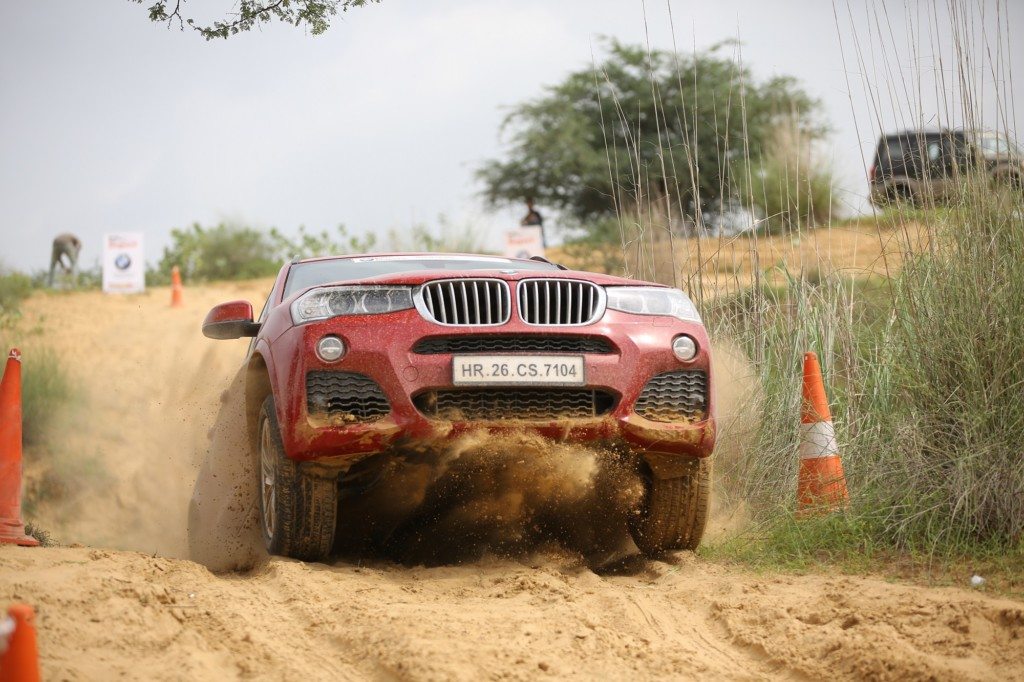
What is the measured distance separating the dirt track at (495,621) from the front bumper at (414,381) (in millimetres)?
550

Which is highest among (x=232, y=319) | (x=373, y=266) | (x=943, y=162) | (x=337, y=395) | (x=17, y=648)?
(x=943, y=162)

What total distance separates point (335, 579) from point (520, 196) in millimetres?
26056

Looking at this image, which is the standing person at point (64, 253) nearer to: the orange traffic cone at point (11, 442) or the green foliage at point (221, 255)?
the green foliage at point (221, 255)

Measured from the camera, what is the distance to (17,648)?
257 cm

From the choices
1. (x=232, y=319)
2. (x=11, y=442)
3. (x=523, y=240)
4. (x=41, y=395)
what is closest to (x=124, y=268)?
(x=523, y=240)

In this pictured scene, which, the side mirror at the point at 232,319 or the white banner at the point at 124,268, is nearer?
the side mirror at the point at 232,319

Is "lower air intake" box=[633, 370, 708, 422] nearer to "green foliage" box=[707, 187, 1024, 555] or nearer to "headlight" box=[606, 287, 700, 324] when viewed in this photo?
"headlight" box=[606, 287, 700, 324]

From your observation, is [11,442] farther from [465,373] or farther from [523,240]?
[523,240]

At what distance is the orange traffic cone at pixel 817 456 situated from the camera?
18.8ft

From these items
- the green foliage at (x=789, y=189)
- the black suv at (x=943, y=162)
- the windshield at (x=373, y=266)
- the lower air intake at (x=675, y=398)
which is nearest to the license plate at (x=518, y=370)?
the lower air intake at (x=675, y=398)

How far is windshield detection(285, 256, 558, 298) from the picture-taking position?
20.0 ft

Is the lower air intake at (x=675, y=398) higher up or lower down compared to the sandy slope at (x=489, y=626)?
higher up

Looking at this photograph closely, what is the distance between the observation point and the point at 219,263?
28.4m

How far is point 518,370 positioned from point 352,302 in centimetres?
72
